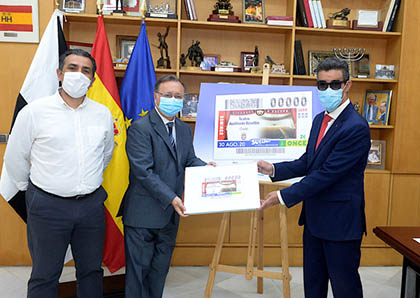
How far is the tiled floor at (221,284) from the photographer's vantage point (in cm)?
296

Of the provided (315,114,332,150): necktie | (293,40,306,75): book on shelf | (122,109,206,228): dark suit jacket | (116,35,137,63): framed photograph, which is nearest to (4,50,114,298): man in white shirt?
(122,109,206,228): dark suit jacket

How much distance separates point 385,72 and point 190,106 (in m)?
1.86

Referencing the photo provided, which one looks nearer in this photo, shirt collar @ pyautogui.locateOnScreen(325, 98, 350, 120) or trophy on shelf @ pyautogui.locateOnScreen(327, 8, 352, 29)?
shirt collar @ pyautogui.locateOnScreen(325, 98, 350, 120)

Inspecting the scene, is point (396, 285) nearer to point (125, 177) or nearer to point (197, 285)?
point (197, 285)

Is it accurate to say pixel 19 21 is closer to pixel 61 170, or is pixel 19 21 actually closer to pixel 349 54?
pixel 61 170

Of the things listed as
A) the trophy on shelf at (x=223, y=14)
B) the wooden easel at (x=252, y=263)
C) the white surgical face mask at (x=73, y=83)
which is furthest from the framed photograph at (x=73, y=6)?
the wooden easel at (x=252, y=263)

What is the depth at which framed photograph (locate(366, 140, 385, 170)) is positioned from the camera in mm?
3689

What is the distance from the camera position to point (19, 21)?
3154mm

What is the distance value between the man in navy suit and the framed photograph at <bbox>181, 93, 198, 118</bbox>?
158 centimetres

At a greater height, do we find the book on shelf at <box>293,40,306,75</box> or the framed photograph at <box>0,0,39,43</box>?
the framed photograph at <box>0,0,39,43</box>

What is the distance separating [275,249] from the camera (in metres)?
3.62

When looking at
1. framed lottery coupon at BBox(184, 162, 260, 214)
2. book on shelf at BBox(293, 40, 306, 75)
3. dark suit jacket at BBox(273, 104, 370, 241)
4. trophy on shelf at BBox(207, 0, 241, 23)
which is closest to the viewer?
dark suit jacket at BBox(273, 104, 370, 241)

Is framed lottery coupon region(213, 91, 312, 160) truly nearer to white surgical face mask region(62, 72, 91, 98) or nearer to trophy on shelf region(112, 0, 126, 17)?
white surgical face mask region(62, 72, 91, 98)

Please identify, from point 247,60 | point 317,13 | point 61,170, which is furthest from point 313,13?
point 61,170
